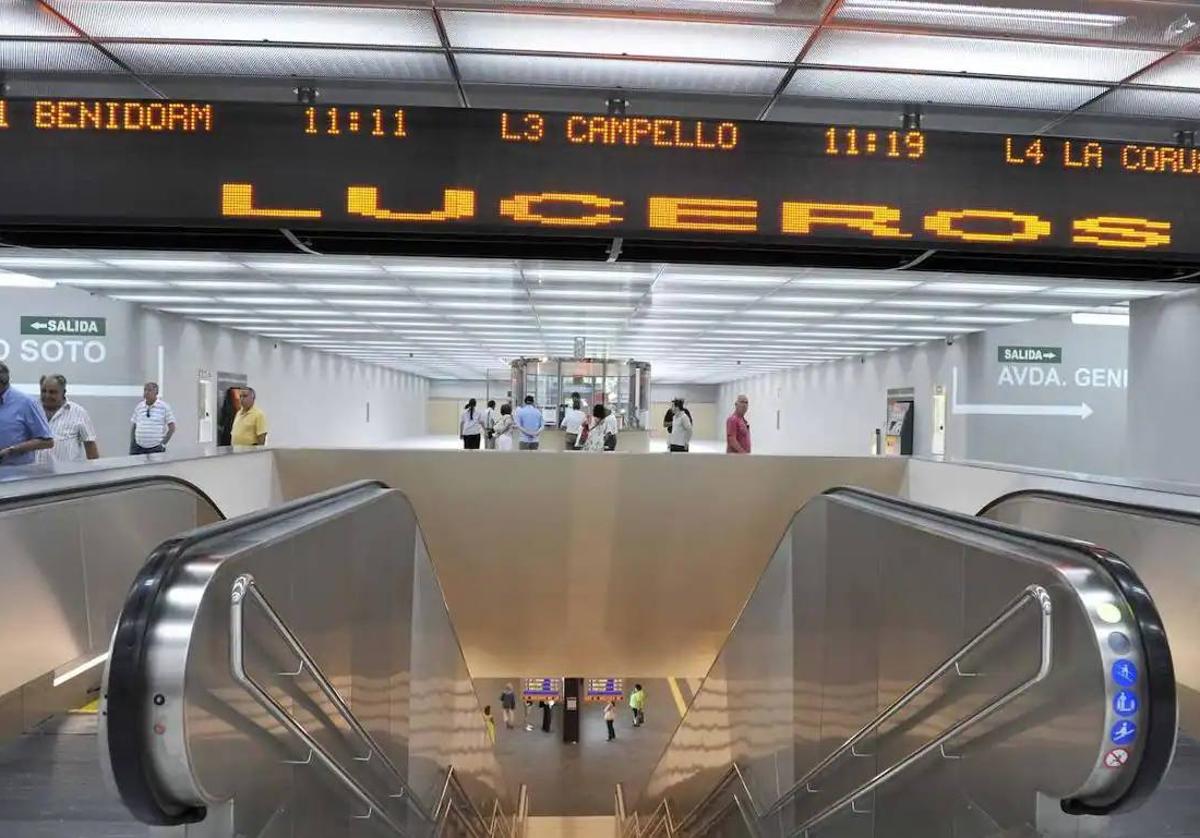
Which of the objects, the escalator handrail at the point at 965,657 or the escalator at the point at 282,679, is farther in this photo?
the escalator handrail at the point at 965,657

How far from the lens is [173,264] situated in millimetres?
10867

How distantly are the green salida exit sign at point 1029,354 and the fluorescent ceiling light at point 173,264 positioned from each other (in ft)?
44.7

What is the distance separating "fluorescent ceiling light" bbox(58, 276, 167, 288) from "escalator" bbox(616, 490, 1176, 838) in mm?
10265

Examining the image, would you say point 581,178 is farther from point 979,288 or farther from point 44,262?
point 44,262

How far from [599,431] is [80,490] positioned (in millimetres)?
12477

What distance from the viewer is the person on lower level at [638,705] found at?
19266 mm

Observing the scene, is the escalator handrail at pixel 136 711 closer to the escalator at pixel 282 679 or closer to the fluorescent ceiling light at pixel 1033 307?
the escalator at pixel 282 679

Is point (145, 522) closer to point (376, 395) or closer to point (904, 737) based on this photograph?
point (904, 737)

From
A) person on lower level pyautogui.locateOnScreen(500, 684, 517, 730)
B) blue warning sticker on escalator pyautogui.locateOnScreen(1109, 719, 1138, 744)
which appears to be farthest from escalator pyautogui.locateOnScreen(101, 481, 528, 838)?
person on lower level pyautogui.locateOnScreen(500, 684, 517, 730)

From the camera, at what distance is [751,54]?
4922 millimetres

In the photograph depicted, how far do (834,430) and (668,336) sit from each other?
7.98m

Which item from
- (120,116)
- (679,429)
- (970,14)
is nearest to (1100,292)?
(679,429)

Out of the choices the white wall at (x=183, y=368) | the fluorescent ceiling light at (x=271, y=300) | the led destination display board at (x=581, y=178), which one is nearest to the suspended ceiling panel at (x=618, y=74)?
the led destination display board at (x=581, y=178)

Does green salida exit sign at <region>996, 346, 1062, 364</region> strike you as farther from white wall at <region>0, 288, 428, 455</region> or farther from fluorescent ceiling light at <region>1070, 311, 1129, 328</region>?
white wall at <region>0, 288, 428, 455</region>
